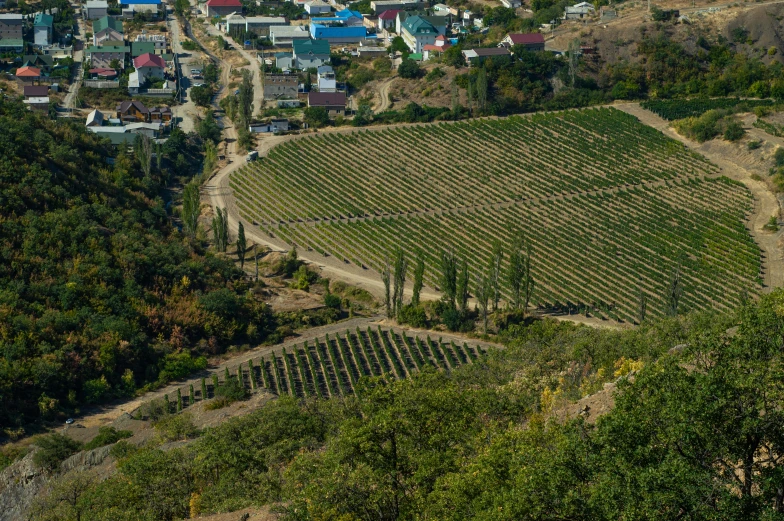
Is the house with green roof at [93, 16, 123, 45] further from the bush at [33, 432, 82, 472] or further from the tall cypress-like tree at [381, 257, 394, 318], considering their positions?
the bush at [33, 432, 82, 472]

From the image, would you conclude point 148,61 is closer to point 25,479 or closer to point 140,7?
point 140,7

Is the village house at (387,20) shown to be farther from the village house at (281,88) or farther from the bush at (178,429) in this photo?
the bush at (178,429)

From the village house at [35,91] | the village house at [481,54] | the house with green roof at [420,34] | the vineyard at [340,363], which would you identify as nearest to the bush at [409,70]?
the village house at [481,54]

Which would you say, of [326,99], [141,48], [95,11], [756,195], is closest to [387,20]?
[141,48]

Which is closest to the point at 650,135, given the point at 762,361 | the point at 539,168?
the point at 539,168

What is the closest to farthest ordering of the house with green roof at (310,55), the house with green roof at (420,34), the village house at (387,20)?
the house with green roof at (310,55)
the house with green roof at (420,34)
the village house at (387,20)

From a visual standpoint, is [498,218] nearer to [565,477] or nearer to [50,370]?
[50,370]
